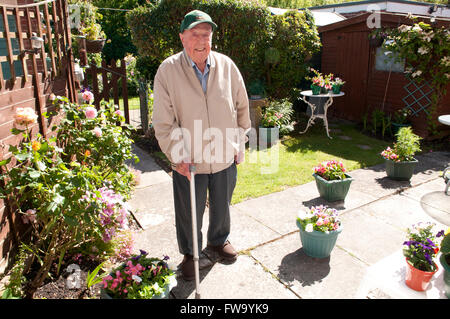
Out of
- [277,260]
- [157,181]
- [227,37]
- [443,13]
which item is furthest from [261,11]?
[443,13]

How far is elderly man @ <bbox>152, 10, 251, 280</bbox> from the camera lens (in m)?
2.56

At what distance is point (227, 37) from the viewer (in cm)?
781

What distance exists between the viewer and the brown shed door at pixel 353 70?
28.9 feet

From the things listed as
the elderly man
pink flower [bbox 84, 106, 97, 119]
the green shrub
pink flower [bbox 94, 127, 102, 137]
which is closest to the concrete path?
the elderly man

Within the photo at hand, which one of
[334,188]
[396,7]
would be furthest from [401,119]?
[396,7]

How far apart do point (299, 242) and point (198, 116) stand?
1.80 m

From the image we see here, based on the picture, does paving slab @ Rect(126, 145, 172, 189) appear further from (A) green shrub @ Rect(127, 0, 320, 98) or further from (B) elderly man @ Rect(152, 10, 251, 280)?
(A) green shrub @ Rect(127, 0, 320, 98)

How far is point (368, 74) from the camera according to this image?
8.74m

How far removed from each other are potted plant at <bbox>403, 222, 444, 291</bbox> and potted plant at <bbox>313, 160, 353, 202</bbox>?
74.5 inches

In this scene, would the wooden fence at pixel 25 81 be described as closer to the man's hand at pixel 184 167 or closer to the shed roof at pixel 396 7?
the man's hand at pixel 184 167

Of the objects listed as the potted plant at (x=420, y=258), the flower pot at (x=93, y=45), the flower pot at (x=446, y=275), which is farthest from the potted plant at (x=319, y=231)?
the flower pot at (x=93, y=45)

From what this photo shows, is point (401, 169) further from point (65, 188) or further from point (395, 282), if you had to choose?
point (65, 188)

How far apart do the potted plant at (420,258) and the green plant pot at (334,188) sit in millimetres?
1882

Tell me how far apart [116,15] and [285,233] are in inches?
912
